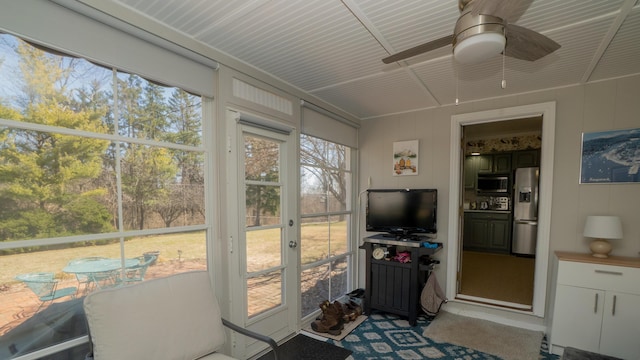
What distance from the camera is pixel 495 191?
18.9 ft

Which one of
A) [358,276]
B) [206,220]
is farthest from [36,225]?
[358,276]

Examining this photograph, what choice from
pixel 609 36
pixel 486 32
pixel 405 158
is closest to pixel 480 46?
pixel 486 32

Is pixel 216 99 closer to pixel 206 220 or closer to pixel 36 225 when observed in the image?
pixel 206 220

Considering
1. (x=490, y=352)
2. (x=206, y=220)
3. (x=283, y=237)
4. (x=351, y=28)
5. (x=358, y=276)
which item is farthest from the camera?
(x=358, y=276)

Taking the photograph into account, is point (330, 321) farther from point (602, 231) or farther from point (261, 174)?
point (602, 231)

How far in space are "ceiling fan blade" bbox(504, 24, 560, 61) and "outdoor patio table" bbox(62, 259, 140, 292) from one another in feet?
7.98

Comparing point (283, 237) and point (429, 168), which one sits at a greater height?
Result: point (429, 168)

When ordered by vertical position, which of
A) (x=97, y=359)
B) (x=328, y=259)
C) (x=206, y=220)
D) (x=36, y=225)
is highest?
(x=36, y=225)

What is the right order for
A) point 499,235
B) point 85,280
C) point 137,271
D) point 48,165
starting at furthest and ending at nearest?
point 499,235
point 137,271
point 85,280
point 48,165

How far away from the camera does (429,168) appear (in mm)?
3395

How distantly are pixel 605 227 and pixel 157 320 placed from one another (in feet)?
11.4

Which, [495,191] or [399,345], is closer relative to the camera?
[399,345]

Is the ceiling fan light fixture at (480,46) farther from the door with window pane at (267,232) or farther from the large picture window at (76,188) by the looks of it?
the large picture window at (76,188)

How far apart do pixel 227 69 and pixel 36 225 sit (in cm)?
151
